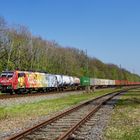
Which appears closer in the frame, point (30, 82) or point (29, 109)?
point (29, 109)

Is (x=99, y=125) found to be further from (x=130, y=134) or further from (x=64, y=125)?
(x=130, y=134)

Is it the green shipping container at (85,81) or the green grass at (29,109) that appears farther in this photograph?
the green shipping container at (85,81)

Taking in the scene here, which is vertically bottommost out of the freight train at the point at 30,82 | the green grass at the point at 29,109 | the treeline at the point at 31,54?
the green grass at the point at 29,109

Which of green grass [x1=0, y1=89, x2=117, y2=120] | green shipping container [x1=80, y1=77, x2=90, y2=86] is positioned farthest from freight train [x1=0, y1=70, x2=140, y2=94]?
green grass [x1=0, y1=89, x2=117, y2=120]

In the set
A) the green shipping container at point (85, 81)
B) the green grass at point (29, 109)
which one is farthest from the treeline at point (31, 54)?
the green grass at point (29, 109)

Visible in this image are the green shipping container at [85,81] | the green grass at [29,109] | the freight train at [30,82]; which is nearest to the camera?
the green grass at [29,109]

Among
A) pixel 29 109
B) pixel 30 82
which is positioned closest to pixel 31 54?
pixel 30 82

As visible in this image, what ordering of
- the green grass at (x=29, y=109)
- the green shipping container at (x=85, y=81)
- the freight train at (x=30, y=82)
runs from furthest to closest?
the green shipping container at (x=85, y=81), the freight train at (x=30, y=82), the green grass at (x=29, y=109)

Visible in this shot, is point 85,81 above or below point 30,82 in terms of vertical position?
above

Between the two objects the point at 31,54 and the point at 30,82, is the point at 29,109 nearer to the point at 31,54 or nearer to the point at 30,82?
the point at 30,82

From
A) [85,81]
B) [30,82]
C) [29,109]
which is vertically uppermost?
[85,81]

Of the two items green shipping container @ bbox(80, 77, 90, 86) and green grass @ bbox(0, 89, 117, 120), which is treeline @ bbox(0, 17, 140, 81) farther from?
green grass @ bbox(0, 89, 117, 120)

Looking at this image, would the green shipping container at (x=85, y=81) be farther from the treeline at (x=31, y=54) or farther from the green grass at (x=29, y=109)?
the green grass at (x=29, y=109)

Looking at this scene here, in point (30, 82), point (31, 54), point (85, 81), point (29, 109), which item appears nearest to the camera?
point (29, 109)
